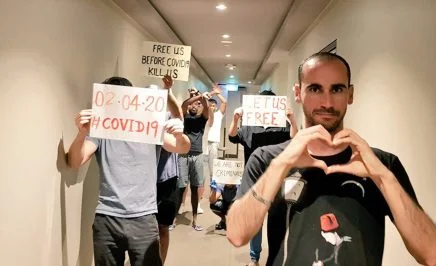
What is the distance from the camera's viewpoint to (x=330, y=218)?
0.98 m

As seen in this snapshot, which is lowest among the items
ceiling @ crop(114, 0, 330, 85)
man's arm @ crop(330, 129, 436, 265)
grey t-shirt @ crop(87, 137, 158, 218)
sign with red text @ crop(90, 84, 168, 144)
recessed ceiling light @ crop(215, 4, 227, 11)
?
grey t-shirt @ crop(87, 137, 158, 218)

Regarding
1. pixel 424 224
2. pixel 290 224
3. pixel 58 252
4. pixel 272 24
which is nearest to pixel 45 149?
pixel 58 252

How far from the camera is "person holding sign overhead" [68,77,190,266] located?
2102 mm

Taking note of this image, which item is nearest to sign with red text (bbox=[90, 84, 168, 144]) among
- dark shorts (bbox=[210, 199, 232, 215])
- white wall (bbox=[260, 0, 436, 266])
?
white wall (bbox=[260, 0, 436, 266])

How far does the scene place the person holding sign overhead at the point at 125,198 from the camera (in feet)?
6.89

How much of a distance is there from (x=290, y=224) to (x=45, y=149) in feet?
5.29

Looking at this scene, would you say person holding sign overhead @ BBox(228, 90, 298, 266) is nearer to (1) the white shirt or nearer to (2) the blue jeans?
(2) the blue jeans

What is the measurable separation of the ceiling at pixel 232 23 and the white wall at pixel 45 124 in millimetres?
1017

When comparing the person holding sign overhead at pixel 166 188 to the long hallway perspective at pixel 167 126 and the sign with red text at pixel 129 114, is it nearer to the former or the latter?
the long hallway perspective at pixel 167 126

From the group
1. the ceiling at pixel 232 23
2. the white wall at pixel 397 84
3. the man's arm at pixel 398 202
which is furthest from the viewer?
the ceiling at pixel 232 23

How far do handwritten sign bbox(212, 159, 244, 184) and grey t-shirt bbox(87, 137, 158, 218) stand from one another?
1.65m

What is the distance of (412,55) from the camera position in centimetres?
197

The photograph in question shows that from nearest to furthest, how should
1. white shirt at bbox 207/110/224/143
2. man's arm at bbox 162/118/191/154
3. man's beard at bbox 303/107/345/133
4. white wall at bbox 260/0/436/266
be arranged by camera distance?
man's beard at bbox 303/107/345/133
white wall at bbox 260/0/436/266
man's arm at bbox 162/118/191/154
white shirt at bbox 207/110/224/143

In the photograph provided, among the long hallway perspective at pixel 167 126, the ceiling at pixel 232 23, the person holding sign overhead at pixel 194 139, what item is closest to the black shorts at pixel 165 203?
the long hallway perspective at pixel 167 126
